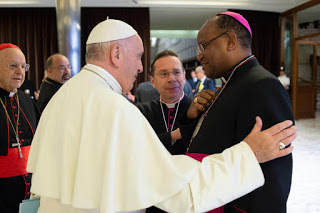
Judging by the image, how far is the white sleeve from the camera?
1109 mm

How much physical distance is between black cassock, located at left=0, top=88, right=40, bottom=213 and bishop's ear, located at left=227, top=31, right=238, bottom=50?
196cm

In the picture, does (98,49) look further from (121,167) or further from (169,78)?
(169,78)

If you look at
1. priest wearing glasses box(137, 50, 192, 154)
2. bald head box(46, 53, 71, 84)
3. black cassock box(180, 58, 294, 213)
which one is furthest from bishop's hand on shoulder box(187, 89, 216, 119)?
bald head box(46, 53, 71, 84)

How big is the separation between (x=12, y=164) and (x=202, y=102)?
1746mm

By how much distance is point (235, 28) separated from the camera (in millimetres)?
1443

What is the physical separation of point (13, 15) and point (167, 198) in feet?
35.1

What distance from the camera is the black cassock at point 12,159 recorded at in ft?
8.14

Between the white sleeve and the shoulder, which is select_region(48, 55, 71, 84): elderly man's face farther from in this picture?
the white sleeve

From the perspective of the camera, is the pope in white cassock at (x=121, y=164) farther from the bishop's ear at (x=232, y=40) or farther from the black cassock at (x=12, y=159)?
the black cassock at (x=12, y=159)

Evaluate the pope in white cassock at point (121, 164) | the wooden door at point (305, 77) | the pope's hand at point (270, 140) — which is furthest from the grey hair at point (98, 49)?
the wooden door at point (305, 77)

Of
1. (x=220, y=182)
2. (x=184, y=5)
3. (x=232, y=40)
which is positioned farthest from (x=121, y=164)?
(x=184, y=5)

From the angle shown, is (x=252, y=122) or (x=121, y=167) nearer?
(x=121, y=167)

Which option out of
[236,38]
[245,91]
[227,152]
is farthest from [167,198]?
[236,38]

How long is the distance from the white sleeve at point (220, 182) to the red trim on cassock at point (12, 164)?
181 cm
